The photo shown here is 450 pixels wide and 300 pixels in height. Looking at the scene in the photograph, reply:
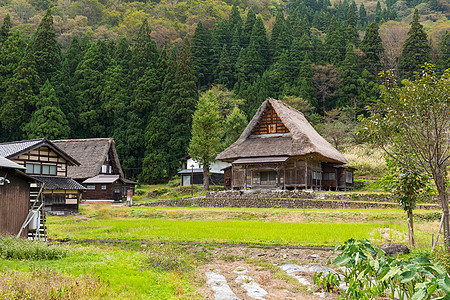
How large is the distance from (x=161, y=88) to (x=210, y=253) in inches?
1648

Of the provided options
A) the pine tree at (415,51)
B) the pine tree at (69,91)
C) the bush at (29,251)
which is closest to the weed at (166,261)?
the bush at (29,251)

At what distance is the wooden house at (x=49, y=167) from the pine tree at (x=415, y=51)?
1840 inches

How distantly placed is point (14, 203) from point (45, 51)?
4252 cm

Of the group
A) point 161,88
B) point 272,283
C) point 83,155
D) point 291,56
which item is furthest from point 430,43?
point 272,283

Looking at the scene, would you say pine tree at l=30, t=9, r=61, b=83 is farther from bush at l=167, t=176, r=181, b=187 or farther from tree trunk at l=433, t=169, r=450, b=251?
tree trunk at l=433, t=169, r=450, b=251

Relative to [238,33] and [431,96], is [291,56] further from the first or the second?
[431,96]

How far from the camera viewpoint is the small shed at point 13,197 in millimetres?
12406

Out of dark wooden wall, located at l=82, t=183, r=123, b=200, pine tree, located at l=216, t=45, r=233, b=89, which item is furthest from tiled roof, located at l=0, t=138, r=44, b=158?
pine tree, located at l=216, t=45, r=233, b=89

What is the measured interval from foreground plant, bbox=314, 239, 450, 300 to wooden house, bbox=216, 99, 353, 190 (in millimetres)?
22580

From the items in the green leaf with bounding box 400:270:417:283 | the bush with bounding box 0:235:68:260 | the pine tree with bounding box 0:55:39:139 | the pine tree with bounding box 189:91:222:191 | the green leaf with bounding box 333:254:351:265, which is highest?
the pine tree with bounding box 0:55:39:139

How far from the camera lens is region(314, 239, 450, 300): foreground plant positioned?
17.7 feet

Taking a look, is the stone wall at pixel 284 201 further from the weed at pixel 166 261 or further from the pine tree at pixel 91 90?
the pine tree at pixel 91 90

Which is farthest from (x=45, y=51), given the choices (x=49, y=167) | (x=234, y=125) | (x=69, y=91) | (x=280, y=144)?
(x=280, y=144)

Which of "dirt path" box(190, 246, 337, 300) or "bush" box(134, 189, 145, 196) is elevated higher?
"bush" box(134, 189, 145, 196)
